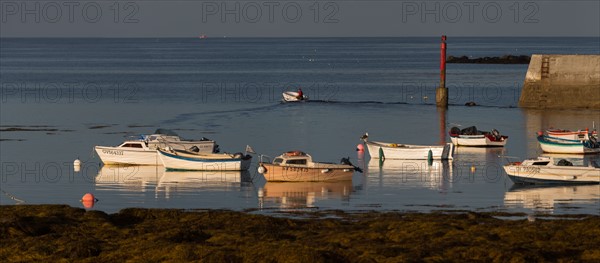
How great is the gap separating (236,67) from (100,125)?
322 feet

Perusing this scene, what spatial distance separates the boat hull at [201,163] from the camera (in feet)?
140

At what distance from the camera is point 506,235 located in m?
25.9

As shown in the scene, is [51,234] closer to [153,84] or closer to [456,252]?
[456,252]

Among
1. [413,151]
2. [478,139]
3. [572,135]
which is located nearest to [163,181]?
[413,151]

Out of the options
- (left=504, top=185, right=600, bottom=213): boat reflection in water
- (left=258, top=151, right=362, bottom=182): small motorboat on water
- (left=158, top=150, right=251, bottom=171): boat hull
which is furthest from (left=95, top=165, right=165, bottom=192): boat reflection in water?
(left=504, top=185, right=600, bottom=213): boat reflection in water

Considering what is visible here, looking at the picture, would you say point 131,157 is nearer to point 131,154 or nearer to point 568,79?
point 131,154

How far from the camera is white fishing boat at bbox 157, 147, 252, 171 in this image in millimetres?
42625

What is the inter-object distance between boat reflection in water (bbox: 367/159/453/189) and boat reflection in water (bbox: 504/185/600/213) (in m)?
3.12

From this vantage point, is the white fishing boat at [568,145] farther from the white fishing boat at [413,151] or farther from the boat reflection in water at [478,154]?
the white fishing boat at [413,151]

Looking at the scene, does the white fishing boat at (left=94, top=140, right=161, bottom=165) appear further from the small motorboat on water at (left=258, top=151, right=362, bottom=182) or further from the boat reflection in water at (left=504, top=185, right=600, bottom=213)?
the boat reflection in water at (left=504, top=185, right=600, bottom=213)

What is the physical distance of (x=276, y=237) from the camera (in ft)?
85.1

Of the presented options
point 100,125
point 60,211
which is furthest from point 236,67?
point 60,211

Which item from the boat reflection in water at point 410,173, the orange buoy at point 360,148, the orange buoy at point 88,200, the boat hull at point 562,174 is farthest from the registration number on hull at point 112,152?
the boat hull at point 562,174

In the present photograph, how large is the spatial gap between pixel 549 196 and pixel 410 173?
26.2 ft
